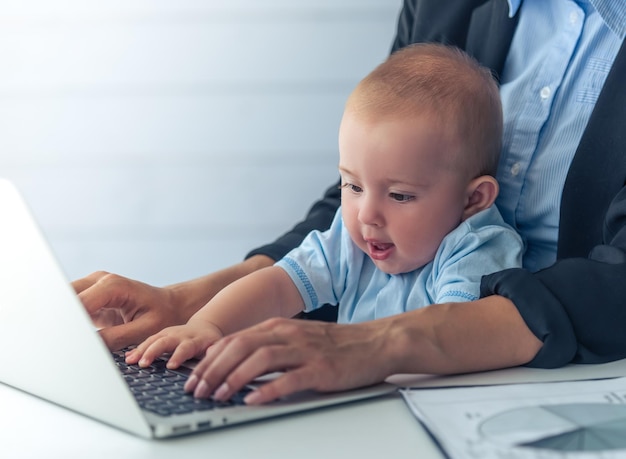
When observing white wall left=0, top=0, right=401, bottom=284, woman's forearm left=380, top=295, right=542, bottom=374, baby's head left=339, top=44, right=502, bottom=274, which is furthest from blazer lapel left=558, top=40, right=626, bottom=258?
white wall left=0, top=0, right=401, bottom=284

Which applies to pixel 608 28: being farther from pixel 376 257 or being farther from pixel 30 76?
pixel 30 76

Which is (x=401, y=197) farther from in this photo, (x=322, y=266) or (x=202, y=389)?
(x=202, y=389)

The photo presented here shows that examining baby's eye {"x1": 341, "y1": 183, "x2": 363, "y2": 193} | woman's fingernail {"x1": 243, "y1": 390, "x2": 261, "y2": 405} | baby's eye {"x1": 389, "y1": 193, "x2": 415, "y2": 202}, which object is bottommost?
woman's fingernail {"x1": 243, "y1": 390, "x2": 261, "y2": 405}

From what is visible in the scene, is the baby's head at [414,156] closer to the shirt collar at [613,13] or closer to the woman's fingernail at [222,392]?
the shirt collar at [613,13]

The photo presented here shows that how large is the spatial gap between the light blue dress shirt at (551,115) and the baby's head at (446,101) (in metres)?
0.06

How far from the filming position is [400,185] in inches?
46.4

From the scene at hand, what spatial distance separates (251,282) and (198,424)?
0.47 metres

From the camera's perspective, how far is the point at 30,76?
2.97 meters

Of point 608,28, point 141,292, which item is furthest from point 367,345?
point 608,28

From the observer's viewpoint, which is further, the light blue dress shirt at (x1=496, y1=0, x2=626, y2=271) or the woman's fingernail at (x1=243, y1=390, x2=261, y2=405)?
the light blue dress shirt at (x1=496, y1=0, x2=626, y2=271)

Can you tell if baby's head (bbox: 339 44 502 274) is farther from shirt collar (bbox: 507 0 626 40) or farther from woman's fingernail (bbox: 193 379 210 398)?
woman's fingernail (bbox: 193 379 210 398)

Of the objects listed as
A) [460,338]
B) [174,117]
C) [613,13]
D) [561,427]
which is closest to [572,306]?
[460,338]

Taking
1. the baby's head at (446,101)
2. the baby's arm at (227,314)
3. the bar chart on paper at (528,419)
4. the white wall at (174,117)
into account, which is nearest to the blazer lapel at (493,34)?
the baby's head at (446,101)

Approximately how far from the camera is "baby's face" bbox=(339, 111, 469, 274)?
1.17 m
